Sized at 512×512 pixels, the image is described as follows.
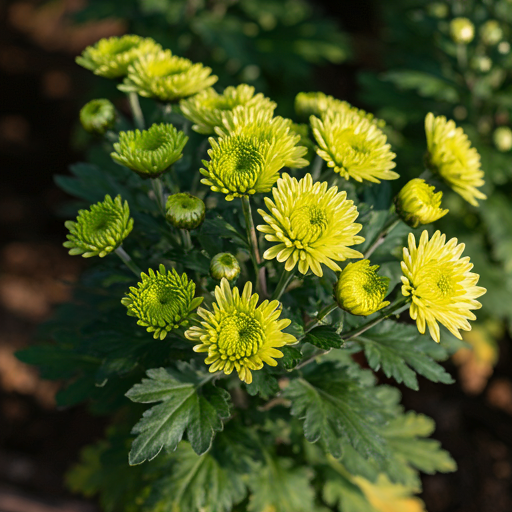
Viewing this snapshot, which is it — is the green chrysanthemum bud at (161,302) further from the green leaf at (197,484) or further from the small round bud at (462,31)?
the small round bud at (462,31)

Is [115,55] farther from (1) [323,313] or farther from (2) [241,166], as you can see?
(1) [323,313]

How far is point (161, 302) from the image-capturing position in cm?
90

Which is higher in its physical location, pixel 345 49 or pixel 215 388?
pixel 345 49

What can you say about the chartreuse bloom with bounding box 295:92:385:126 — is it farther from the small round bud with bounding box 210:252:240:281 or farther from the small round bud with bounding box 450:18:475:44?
the small round bud with bounding box 450:18:475:44

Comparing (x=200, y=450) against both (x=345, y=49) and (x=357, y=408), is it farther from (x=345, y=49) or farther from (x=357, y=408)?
(x=345, y=49)

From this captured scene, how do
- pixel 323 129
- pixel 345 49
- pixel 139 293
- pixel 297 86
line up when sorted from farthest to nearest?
pixel 297 86, pixel 345 49, pixel 323 129, pixel 139 293

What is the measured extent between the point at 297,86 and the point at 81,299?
7.84 feet

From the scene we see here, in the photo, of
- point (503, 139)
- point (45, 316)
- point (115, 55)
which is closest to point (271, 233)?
point (115, 55)

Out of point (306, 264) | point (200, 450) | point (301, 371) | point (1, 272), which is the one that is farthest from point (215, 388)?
point (1, 272)

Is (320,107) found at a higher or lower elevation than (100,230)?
higher

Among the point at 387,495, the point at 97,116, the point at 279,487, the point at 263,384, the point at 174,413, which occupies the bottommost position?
the point at 387,495

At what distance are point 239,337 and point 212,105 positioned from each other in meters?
0.58

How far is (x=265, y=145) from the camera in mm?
929

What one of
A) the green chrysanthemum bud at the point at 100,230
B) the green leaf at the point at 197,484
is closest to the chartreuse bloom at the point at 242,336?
the green chrysanthemum bud at the point at 100,230
